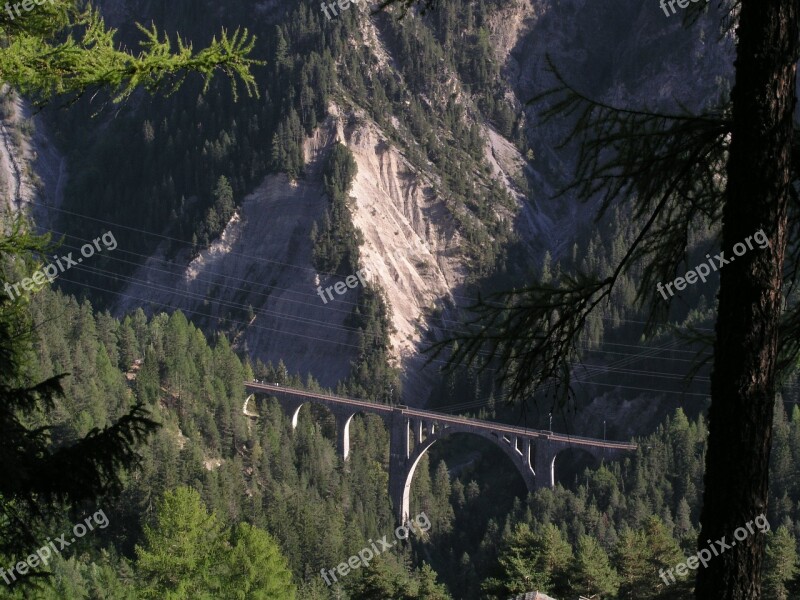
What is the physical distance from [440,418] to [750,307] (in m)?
101

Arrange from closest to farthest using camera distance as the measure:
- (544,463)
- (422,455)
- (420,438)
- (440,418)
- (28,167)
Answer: (544,463) → (420,438) → (440,418) → (422,455) → (28,167)

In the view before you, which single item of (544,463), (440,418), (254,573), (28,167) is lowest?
(544,463)

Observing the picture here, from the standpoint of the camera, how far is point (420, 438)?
107000 millimetres

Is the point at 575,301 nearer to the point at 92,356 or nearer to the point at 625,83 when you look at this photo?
the point at 92,356

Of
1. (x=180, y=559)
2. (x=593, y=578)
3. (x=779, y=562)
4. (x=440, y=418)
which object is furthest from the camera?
(x=440, y=418)

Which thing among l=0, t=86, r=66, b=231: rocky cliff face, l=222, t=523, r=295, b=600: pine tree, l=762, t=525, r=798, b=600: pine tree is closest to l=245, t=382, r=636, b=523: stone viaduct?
l=762, t=525, r=798, b=600: pine tree

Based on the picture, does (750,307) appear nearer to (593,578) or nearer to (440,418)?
(593,578)

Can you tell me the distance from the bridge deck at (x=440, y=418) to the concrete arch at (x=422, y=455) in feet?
2.45

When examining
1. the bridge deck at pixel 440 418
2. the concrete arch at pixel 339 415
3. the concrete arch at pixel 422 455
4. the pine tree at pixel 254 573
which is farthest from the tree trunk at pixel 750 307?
the concrete arch at pixel 339 415

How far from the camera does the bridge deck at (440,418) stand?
10294 centimetres

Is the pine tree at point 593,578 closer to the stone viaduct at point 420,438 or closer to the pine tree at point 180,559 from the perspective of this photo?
the pine tree at point 180,559

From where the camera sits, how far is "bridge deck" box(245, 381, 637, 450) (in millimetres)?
102938

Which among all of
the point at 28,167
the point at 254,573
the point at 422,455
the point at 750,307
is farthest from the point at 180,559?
the point at 28,167

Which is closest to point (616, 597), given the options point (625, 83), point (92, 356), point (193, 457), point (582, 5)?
point (193, 457)
